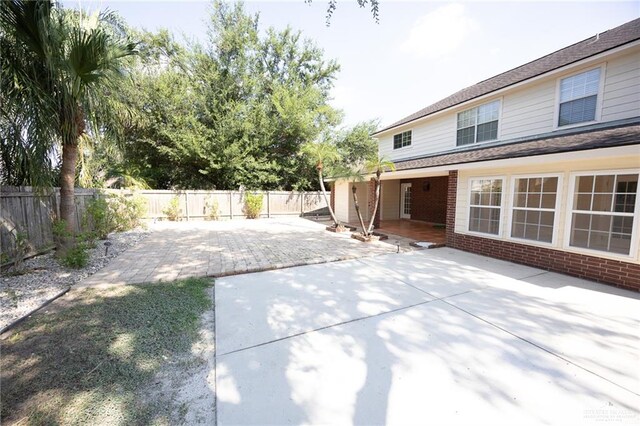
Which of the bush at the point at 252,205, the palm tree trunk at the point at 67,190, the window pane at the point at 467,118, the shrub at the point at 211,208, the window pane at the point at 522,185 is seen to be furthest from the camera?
the bush at the point at 252,205

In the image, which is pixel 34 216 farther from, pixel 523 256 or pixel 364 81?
pixel 364 81

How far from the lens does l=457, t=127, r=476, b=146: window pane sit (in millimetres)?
9148

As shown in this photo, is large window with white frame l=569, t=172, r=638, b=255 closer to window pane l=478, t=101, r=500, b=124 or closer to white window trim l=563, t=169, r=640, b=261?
→ white window trim l=563, t=169, r=640, b=261

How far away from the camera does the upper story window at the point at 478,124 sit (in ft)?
27.8

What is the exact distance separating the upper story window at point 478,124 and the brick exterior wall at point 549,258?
2402 millimetres

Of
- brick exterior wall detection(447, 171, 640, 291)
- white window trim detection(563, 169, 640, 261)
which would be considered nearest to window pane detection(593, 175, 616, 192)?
white window trim detection(563, 169, 640, 261)

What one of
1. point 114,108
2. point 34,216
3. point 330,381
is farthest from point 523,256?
point 34,216

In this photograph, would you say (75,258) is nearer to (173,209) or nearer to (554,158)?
(173,209)

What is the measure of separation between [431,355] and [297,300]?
2037 mm

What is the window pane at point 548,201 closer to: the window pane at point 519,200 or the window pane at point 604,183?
the window pane at point 519,200

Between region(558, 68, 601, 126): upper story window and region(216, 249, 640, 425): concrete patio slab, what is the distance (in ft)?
14.4

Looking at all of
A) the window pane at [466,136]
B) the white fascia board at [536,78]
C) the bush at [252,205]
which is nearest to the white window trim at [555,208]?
the white fascia board at [536,78]

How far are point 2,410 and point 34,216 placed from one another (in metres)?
5.80

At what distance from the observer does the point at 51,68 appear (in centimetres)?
404
